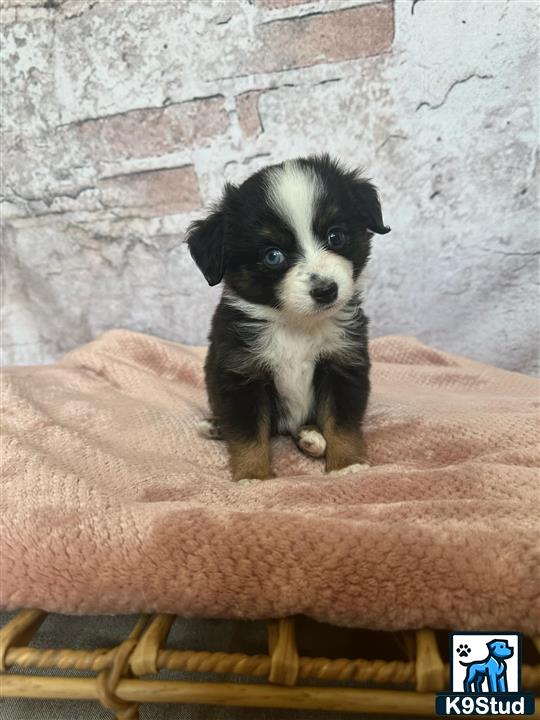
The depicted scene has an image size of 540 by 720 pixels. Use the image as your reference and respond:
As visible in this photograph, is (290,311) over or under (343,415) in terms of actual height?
over

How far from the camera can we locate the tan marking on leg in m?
1.86

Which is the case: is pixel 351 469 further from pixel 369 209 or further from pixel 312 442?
pixel 369 209

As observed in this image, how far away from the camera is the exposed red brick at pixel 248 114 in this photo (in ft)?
9.69

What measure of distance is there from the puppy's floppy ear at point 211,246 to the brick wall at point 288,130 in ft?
4.35

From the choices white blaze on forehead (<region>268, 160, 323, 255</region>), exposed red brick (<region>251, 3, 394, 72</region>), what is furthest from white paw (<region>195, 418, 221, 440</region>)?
exposed red brick (<region>251, 3, 394, 72</region>)

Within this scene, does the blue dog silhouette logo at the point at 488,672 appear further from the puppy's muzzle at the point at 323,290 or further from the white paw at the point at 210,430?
the white paw at the point at 210,430

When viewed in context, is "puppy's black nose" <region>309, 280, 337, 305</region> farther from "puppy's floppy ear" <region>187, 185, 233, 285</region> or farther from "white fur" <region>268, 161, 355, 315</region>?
"puppy's floppy ear" <region>187, 185, 233, 285</region>

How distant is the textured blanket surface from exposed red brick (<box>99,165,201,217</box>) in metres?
1.42

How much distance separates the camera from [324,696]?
44.5 inches

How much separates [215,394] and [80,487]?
1.86 feet

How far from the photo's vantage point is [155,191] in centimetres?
312

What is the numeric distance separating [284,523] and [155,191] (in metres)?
2.36

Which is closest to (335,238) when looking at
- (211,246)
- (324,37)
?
(211,246)

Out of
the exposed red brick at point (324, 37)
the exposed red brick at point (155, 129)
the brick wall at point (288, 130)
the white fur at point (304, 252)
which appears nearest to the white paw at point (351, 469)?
the white fur at point (304, 252)
